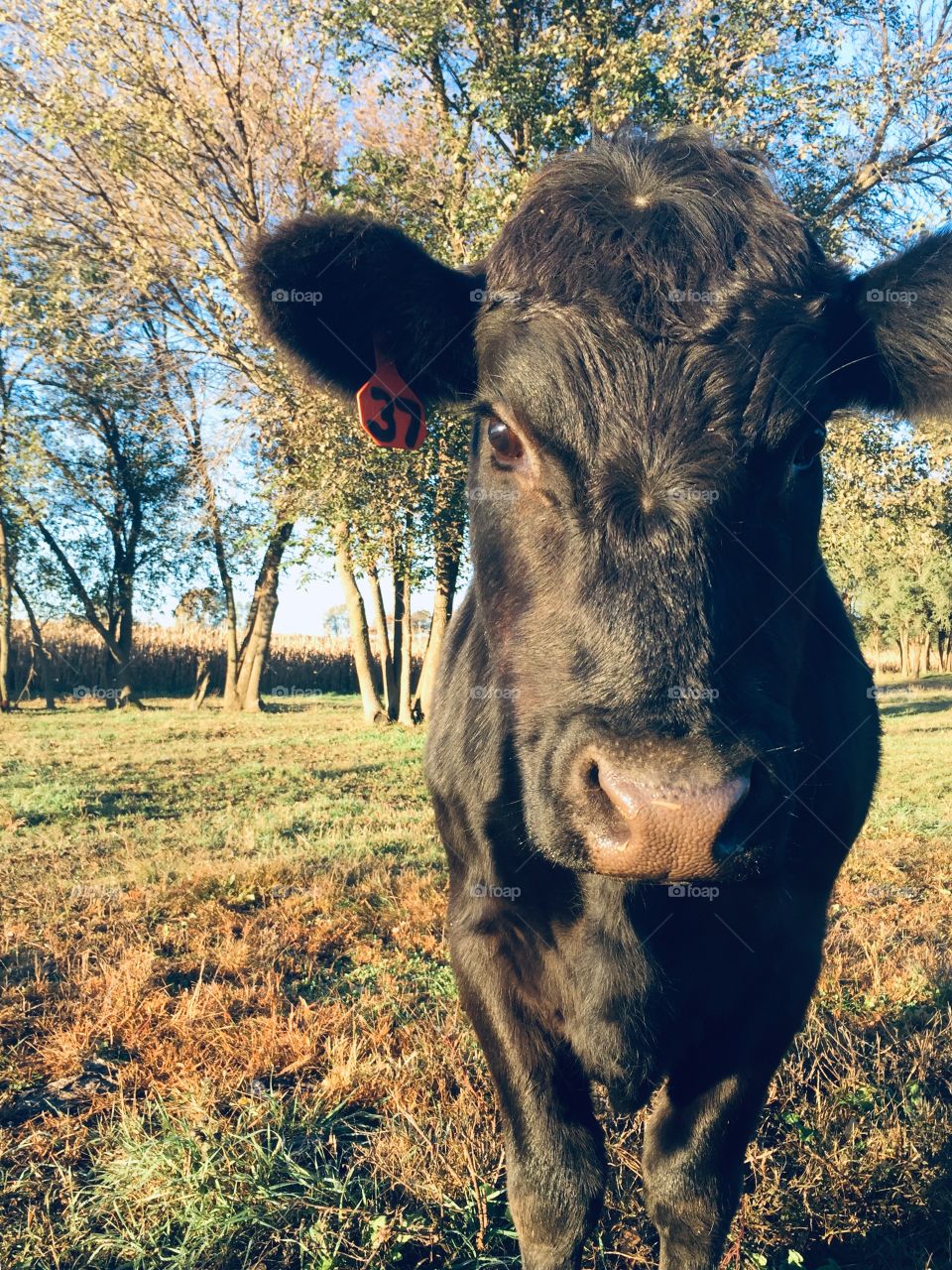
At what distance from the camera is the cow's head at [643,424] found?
1547 mm

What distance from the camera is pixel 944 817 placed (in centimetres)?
802

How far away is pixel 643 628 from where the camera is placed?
1.63 metres

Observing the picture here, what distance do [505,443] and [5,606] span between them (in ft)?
77.9

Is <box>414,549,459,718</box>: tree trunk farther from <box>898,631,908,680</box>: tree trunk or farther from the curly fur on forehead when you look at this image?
<box>898,631,908,680</box>: tree trunk

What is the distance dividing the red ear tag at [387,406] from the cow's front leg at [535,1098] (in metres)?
1.58

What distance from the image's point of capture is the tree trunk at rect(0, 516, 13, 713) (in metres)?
20.8

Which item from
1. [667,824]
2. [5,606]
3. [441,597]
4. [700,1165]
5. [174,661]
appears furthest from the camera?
[174,661]

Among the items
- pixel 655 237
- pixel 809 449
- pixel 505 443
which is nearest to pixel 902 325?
pixel 809 449

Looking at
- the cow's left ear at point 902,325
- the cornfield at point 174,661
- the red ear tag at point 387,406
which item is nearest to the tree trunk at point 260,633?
the cornfield at point 174,661

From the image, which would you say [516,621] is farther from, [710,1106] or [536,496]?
[710,1106]

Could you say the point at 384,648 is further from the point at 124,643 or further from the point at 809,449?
the point at 809,449

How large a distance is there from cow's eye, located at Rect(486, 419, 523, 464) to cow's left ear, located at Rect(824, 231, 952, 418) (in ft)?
2.94

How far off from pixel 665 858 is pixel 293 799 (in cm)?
704

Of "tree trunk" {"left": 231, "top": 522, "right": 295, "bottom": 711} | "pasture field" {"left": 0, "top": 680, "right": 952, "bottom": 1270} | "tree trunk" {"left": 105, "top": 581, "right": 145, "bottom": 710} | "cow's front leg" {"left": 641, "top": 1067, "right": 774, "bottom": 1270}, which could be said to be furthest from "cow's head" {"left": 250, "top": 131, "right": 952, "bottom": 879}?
"tree trunk" {"left": 105, "top": 581, "right": 145, "bottom": 710}
